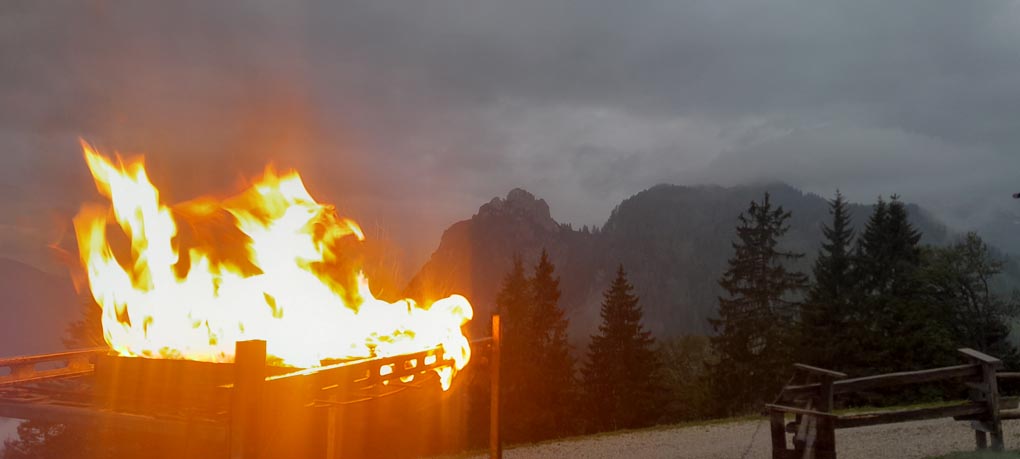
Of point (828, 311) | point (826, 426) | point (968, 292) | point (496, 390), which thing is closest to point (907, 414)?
point (826, 426)

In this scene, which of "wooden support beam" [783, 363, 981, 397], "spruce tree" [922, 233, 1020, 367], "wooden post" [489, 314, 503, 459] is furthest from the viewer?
"spruce tree" [922, 233, 1020, 367]

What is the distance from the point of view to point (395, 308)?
23.9 ft

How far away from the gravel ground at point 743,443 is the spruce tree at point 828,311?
63.0 ft

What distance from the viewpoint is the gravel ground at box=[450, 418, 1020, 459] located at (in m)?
13.9

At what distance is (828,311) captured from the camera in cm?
3831

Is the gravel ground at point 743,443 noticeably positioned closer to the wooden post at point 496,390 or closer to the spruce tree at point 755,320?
the wooden post at point 496,390

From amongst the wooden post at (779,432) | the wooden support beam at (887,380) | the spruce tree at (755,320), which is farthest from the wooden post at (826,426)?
the spruce tree at (755,320)

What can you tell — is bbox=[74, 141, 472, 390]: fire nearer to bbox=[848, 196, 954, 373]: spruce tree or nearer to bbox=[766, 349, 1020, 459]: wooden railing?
bbox=[766, 349, 1020, 459]: wooden railing

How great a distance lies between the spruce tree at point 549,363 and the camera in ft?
130

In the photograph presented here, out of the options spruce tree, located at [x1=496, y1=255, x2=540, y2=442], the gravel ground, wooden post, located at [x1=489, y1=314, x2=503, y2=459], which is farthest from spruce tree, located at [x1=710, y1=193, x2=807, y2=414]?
wooden post, located at [x1=489, y1=314, x2=503, y2=459]

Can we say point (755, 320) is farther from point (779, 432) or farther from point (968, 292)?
point (779, 432)

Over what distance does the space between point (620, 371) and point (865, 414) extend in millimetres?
32873

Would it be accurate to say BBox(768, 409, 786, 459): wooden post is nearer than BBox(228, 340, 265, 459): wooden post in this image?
No

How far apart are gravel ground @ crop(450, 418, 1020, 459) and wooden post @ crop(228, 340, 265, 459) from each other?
520 inches
